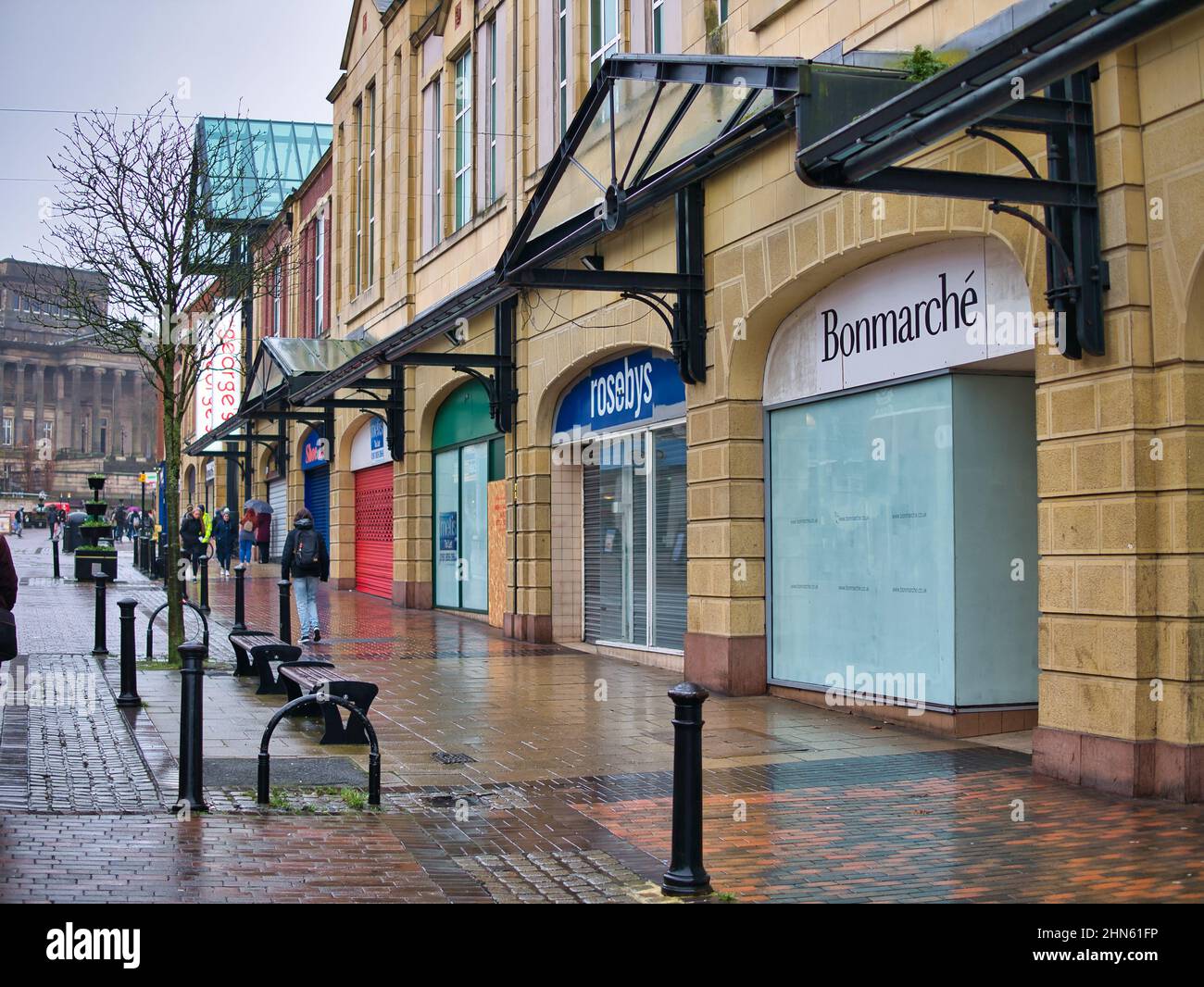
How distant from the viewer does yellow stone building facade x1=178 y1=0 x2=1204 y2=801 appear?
26.5 ft

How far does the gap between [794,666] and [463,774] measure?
15.0ft

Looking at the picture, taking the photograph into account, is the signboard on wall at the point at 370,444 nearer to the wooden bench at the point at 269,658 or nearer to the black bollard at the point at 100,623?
the black bollard at the point at 100,623

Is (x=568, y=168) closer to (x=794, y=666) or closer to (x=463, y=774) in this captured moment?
(x=794, y=666)

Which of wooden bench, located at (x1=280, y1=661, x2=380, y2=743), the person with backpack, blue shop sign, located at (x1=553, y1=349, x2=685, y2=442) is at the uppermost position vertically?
blue shop sign, located at (x1=553, y1=349, x2=685, y2=442)

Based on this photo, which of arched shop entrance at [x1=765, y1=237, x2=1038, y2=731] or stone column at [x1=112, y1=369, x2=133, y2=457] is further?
stone column at [x1=112, y1=369, x2=133, y2=457]

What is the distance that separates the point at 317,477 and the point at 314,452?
0.87 m

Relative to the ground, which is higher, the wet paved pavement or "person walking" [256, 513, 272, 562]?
"person walking" [256, 513, 272, 562]

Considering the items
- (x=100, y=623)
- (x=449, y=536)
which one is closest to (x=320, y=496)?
(x=449, y=536)

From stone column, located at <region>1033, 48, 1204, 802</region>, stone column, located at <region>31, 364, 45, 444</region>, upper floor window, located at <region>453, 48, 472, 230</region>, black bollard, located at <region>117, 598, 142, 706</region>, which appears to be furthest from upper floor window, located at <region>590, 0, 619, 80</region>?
stone column, located at <region>31, 364, 45, 444</region>

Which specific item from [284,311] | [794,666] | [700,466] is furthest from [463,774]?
[284,311]

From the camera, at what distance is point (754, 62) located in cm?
965

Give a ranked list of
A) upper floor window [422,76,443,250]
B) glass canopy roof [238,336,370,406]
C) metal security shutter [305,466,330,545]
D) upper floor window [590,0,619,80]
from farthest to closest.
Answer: metal security shutter [305,466,330,545]
glass canopy roof [238,336,370,406]
upper floor window [422,76,443,250]
upper floor window [590,0,619,80]

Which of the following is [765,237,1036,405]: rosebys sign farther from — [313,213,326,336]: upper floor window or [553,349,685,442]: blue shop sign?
[313,213,326,336]: upper floor window

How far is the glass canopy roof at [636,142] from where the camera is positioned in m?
11.7
